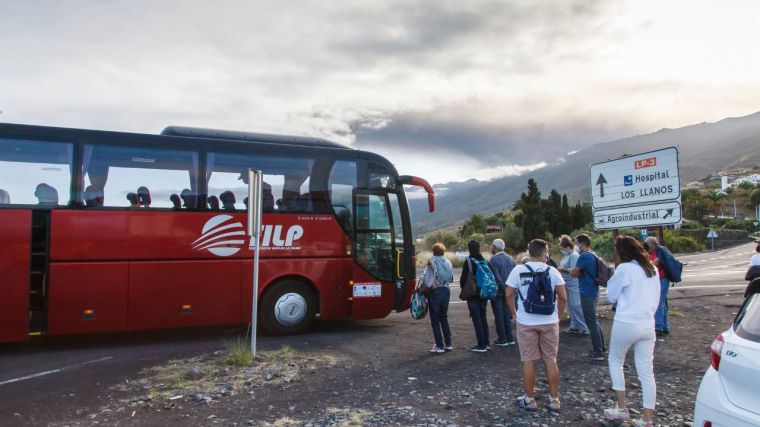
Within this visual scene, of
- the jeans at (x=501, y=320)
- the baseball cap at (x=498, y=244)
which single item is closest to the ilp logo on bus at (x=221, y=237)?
the baseball cap at (x=498, y=244)

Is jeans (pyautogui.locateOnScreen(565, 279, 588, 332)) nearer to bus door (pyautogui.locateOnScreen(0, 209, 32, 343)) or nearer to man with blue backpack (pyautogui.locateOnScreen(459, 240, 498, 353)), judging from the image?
man with blue backpack (pyautogui.locateOnScreen(459, 240, 498, 353))

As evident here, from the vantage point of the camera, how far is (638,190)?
36.2ft

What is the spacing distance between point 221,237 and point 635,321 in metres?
6.91

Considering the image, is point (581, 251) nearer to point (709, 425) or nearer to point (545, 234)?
point (709, 425)

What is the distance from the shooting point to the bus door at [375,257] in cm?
1009

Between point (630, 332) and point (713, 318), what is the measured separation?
A: 8406 millimetres

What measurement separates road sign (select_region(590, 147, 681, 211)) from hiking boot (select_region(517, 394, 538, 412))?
6792mm

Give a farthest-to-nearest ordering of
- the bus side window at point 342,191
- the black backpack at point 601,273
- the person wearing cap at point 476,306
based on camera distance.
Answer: the bus side window at point 342,191 → the person wearing cap at point 476,306 → the black backpack at point 601,273

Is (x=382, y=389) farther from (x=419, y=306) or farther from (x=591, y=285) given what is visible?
(x=591, y=285)

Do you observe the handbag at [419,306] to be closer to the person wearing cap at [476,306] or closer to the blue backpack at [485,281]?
the person wearing cap at [476,306]

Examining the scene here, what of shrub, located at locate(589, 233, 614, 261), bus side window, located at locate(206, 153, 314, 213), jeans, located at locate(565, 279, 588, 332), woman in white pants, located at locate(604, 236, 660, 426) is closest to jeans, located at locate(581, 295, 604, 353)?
jeans, located at locate(565, 279, 588, 332)

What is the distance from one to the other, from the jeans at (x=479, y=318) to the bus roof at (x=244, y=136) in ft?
13.7

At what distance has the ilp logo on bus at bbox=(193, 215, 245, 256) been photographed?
9117 millimetres

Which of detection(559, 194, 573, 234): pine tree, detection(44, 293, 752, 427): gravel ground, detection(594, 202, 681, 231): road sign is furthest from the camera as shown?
detection(559, 194, 573, 234): pine tree
